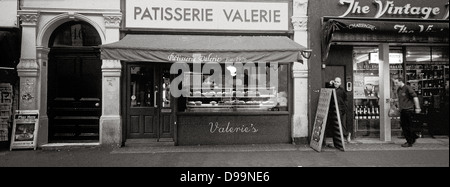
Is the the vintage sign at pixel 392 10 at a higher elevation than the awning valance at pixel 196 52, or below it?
higher

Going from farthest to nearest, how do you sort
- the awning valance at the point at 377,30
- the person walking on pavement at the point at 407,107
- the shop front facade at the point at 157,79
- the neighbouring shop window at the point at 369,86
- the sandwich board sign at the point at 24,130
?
the neighbouring shop window at the point at 369,86
the awning valance at the point at 377,30
the shop front facade at the point at 157,79
the person walking on pavement at the point at 407,107
the sandwich board sign at the point at 24,130

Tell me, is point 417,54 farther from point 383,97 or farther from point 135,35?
point 135,35

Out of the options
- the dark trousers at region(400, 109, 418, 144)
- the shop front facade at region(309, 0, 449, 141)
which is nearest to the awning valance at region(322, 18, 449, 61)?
the shop front facade at region(309, 0, 449, 141)

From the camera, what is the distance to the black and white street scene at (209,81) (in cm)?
805

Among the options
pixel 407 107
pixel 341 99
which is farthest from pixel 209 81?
pixel 407 107

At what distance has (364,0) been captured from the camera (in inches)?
352

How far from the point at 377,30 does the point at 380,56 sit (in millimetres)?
1061

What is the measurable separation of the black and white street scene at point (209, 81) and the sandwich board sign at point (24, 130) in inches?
1.1

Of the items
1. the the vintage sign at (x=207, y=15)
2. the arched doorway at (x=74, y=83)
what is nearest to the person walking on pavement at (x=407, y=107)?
the the vintage sign at (x=207, y=15)

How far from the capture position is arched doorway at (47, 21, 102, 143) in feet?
28.9

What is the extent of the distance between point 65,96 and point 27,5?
2.70 m

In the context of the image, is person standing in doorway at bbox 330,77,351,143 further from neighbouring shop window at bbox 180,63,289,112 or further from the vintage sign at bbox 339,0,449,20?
the vintage sign at bbox 339,0,449,20

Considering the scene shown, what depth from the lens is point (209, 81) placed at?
30.1 feet

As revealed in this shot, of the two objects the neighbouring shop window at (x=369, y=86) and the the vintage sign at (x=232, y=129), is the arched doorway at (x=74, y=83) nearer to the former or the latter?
the the vintage sign at (x=232, y=129)
